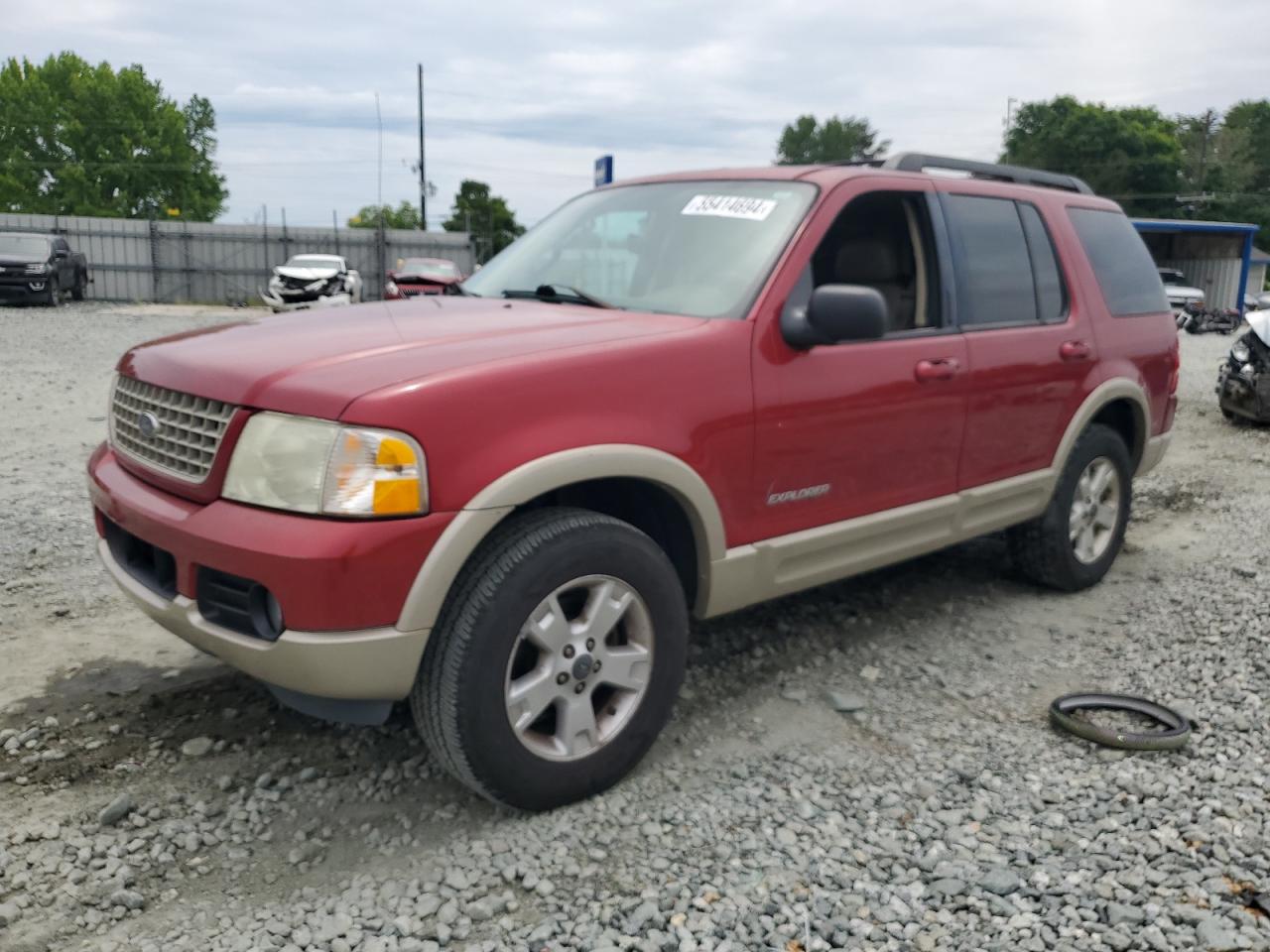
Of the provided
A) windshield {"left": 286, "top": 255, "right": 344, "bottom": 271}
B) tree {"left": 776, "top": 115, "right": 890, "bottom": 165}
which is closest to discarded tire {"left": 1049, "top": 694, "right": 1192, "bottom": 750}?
windshield {"left": 286, "top": 255, "right": 344, "bottom": 271}

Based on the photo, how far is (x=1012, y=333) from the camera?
14.3ft

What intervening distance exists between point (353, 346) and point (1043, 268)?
3.14 metres

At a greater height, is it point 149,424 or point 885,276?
point 885,276

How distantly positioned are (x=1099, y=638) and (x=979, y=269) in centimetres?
165

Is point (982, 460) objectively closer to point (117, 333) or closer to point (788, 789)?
point (788, 789)

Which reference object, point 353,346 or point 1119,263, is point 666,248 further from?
point 1119,263

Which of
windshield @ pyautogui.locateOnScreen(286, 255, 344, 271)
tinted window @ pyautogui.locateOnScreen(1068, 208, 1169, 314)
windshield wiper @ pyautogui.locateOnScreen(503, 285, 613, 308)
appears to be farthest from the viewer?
windshield @ pyautogui.locateOnScreen(286, 255, 344, 271)

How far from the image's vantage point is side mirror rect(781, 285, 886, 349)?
3.32m

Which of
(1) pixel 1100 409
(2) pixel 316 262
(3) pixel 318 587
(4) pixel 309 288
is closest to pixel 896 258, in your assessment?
(1) pixel 1100 409

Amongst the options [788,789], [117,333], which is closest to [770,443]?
[788,789]

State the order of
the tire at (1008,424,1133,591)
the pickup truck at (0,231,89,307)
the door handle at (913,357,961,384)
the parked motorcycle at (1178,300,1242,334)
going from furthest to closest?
the parked motorcycle at (1178,300,1242,334), the pickup truck at (0,231,89,307), the tire at (1008,424,1133,591), the door handle at (913,357,961,384)

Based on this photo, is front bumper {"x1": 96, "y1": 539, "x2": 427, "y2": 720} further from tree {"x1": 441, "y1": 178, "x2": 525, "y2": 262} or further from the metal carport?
tree {"x1": 441, "y1": 178, "x2": 525, "y2": 262}

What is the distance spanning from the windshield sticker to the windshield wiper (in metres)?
0.51

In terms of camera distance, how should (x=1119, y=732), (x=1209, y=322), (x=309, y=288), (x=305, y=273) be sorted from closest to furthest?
1. (x=1119, y=732)
2. (x=309, y=288)
3. (x=305, y=273)
4. (x=1209, y=322)
